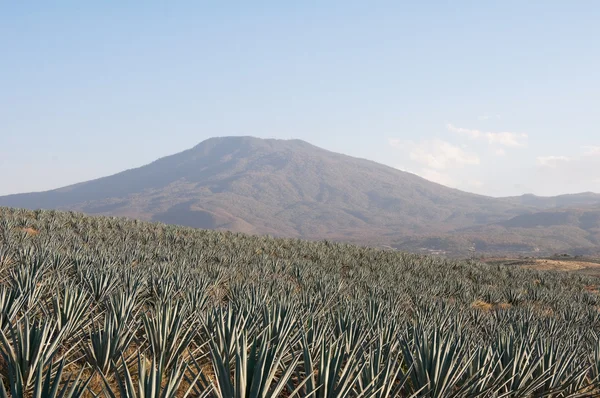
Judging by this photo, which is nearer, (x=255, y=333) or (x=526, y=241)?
(x=255, y=333)

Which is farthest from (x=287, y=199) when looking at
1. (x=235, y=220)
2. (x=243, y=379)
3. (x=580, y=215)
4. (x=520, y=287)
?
(x=243, y=379)

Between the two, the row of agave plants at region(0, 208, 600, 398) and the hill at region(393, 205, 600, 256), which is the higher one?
the row of agave plants at region(0, 208, 600, 398)

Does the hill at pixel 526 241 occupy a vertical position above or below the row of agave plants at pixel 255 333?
below

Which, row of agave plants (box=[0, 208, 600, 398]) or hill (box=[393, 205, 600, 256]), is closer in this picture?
row of agave plants (box=[0, 208, 600, 398])

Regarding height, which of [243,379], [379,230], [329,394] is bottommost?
[379,230]

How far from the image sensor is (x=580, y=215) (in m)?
141

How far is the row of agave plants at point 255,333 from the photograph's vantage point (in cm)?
270

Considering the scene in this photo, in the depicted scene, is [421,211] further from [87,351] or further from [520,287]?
[87,351]

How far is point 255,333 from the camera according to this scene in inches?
130

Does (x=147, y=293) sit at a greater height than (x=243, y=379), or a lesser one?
lesser

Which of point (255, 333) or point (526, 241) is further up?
point (255, 333)

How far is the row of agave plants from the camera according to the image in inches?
106

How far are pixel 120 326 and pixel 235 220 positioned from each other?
147767 millimetres

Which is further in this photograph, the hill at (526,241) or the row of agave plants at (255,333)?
the hill at (526,241)
